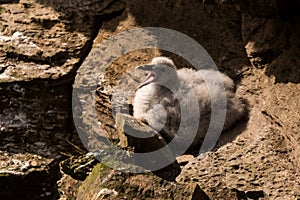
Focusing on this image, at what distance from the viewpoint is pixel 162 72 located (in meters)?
6.48

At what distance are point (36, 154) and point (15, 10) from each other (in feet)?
5.57

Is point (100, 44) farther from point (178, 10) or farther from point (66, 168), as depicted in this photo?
point (66, 168)

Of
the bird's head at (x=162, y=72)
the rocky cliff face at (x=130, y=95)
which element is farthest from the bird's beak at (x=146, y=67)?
Result: the rocky cliff face at (x=130, y=95)

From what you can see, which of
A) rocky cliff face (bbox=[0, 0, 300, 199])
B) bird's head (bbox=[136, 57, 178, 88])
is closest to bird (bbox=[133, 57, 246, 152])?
bird's head (bbox=[136, 57, 178, 88])

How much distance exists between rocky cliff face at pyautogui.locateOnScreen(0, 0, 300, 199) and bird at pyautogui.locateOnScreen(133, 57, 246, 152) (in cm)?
18

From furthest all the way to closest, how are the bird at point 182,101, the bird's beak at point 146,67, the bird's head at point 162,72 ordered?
the bird's beak at point 146,67
the bird's head at point 162,72
the bird at point 182,101

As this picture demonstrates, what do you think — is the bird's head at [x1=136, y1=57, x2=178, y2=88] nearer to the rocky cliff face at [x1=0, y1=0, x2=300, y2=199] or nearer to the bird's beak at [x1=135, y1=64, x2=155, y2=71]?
the bird's beak at [x1=135, y1=64, x2=155, y2=71]

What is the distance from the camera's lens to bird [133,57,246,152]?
630 centimetres

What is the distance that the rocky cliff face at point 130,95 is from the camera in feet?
18.3

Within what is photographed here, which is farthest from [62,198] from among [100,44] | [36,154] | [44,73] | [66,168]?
[100,44]

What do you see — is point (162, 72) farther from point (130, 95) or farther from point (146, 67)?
point (130, 95)

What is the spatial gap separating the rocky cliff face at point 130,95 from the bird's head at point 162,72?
29cm

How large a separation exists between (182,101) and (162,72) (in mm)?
336

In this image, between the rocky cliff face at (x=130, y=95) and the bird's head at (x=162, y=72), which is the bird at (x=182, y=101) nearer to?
the bird's head at (x=162, y=72)
